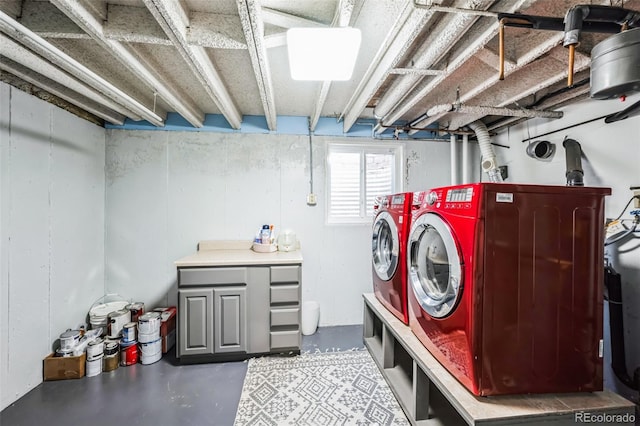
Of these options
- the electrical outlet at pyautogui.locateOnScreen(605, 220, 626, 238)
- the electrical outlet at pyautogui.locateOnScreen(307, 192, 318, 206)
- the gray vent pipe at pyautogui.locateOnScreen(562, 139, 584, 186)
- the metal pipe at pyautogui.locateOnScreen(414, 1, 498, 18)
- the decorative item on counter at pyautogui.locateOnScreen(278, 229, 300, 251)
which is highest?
the metal pipe at pyautogui.locateOnScreen(414, 1, 498, 18)

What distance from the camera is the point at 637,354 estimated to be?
6.00 feet

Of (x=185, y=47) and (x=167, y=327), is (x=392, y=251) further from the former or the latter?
(x=167, y=327)

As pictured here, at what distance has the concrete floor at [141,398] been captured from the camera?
1.78 m

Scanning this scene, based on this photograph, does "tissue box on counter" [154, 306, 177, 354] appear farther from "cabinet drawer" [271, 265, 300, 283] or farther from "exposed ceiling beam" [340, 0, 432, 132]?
"exposed ceiling beam" [340, 0, 432, 132]

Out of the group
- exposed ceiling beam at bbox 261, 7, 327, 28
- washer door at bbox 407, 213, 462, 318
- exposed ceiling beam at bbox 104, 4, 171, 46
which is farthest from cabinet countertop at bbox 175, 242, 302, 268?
exposed ceiling beam at bbox 261, 7, 327, 28

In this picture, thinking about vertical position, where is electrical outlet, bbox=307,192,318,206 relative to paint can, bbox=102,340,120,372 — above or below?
above

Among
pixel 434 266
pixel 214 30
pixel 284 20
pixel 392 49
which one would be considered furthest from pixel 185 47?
pixel 434 266

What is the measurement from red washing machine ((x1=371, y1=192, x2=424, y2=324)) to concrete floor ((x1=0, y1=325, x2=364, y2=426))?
133cm

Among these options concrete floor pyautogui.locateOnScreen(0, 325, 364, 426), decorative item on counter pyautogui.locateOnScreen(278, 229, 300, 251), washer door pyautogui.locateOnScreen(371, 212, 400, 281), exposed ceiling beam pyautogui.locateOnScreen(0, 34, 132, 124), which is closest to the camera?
exposed ceiling beam pyautogui.locateOnScreen(0, 34, 132, 124)

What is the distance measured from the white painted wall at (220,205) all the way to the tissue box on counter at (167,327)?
225mm

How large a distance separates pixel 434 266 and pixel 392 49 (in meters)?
1.33

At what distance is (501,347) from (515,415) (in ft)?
0.85

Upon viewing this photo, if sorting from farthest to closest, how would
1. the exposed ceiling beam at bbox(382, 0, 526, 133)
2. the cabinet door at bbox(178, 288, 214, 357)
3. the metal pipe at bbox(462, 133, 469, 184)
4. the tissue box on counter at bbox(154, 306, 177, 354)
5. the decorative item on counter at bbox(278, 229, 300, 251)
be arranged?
the metal pipe at bbox(462, 133, 469, 184)
the decorative item on counter at bbox(278, 229, 300, 251)
the tissue box on counter at bbox(154, 306, 177, 354)
the cabinet door at bbox(178, 288, 214, 357)
the exposed ceiling beam at bbox(382, 0, 526, 133)

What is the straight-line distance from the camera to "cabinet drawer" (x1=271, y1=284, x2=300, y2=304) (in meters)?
2.45
